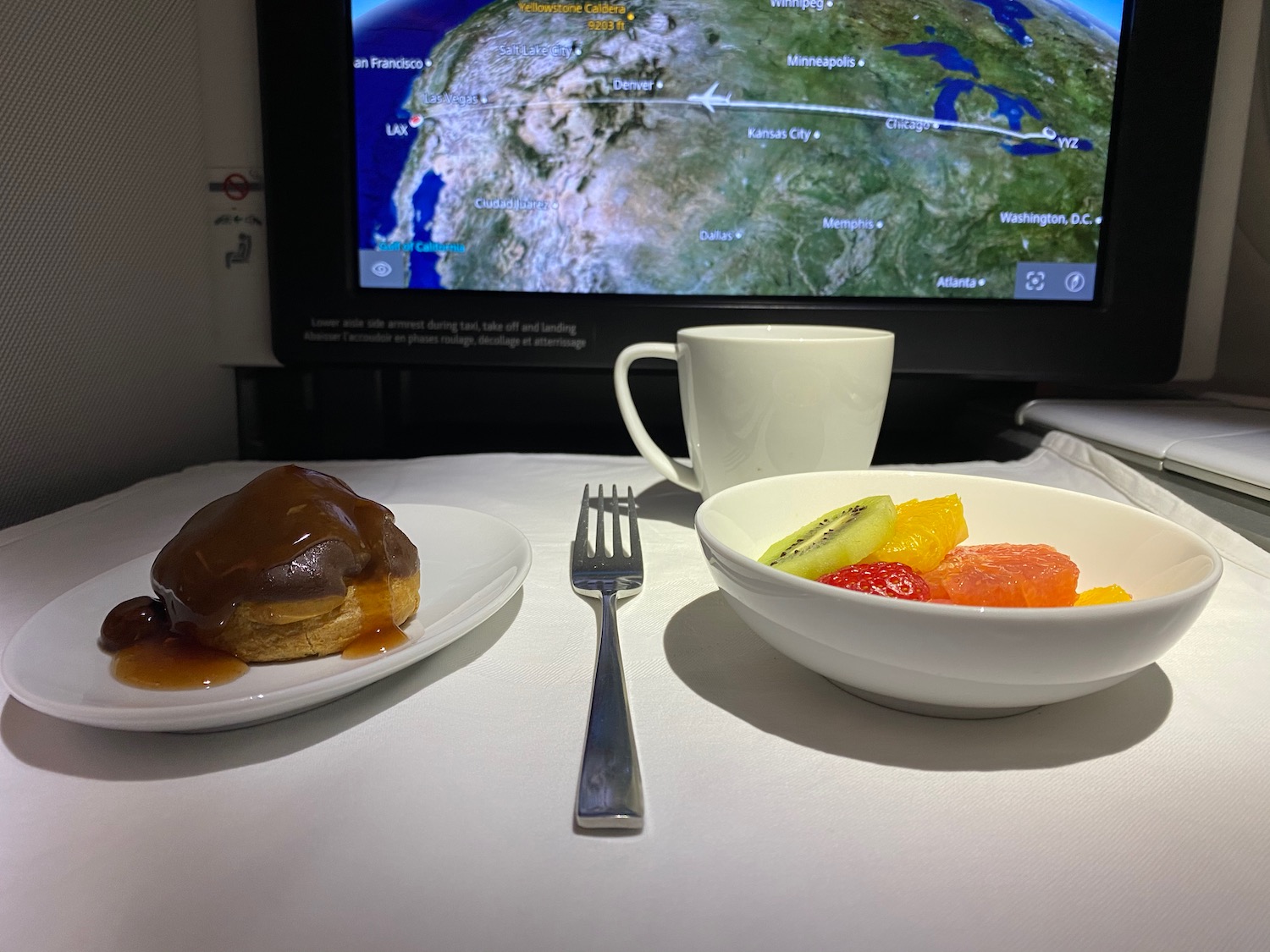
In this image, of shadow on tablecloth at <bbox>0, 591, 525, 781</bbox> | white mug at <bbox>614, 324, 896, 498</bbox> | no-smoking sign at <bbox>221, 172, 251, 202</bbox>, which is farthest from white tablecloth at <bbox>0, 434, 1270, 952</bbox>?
no-smoking sign at <bbox>221, 172, 251, 202</bbox>

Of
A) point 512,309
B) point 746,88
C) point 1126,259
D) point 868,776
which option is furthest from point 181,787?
point 1126,259

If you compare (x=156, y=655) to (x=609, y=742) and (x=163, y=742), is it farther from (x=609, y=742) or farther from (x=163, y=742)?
(x=609, y=742)

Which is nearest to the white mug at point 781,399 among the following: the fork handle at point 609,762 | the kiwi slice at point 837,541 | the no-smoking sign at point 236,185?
the kiwi slice at point 837,541

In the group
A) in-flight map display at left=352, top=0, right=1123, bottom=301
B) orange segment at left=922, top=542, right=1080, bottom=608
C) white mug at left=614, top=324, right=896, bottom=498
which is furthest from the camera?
in-flight map display at left=352, top=0, right=1123, bottom=301

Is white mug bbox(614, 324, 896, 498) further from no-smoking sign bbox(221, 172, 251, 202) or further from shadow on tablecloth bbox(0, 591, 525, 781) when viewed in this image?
no-smoking sign bbox(221, 172, 251, 202)

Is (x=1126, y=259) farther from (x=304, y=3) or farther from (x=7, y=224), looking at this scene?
(x=7, y=224)

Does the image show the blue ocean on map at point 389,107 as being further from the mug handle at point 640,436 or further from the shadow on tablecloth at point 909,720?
the shadow on tablecloth at point 909,720
